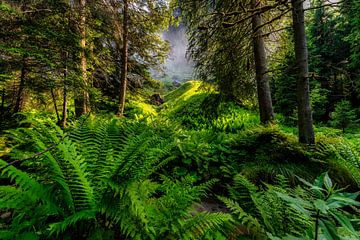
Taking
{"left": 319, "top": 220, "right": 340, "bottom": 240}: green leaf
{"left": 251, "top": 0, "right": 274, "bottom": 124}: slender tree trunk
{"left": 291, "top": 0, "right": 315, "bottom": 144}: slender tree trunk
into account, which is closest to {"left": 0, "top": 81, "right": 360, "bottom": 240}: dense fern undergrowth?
{"left": 319, "top": 220, "right": 340, "bottom": 240}: green leaf

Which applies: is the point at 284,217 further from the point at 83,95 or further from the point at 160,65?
the point at 160,65

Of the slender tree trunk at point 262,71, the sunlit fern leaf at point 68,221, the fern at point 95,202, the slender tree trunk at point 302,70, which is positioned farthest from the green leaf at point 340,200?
the slender tree trunk at point 262,71

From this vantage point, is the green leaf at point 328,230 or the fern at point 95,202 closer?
the green leaf at point 328,230

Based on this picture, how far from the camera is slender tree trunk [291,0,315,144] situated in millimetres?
3100

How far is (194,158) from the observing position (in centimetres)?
318

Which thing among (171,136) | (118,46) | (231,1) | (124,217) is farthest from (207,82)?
(124,217)

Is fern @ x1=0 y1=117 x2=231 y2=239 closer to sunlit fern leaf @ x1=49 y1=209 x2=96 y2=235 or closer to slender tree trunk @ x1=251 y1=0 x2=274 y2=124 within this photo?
sunlit fern leaf @ x1=49 y1=209 x2=96 y2=235

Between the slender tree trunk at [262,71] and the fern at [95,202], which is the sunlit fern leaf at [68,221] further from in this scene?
the slender tree trunk at [262,71]

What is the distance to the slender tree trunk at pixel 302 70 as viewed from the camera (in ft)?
10.2

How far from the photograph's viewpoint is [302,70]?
10.2 ft

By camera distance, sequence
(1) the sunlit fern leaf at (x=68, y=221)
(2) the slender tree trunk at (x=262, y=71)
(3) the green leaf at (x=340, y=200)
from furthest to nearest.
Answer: (2) the slender tree trunk at (x=262, y=71)
(1) the sunlit fern leaf at (x=68, y=221)
(3) the green leaf at (x=340, y=200)

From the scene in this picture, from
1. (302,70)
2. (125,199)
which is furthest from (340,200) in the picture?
(302,70)

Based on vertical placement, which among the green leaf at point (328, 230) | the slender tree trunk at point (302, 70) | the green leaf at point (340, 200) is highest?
the slender tree trunk at point (302, 70)

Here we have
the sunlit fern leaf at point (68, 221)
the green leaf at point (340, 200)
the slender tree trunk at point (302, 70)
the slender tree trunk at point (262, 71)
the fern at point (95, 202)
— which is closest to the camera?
the green leaf at point (340, 200)
